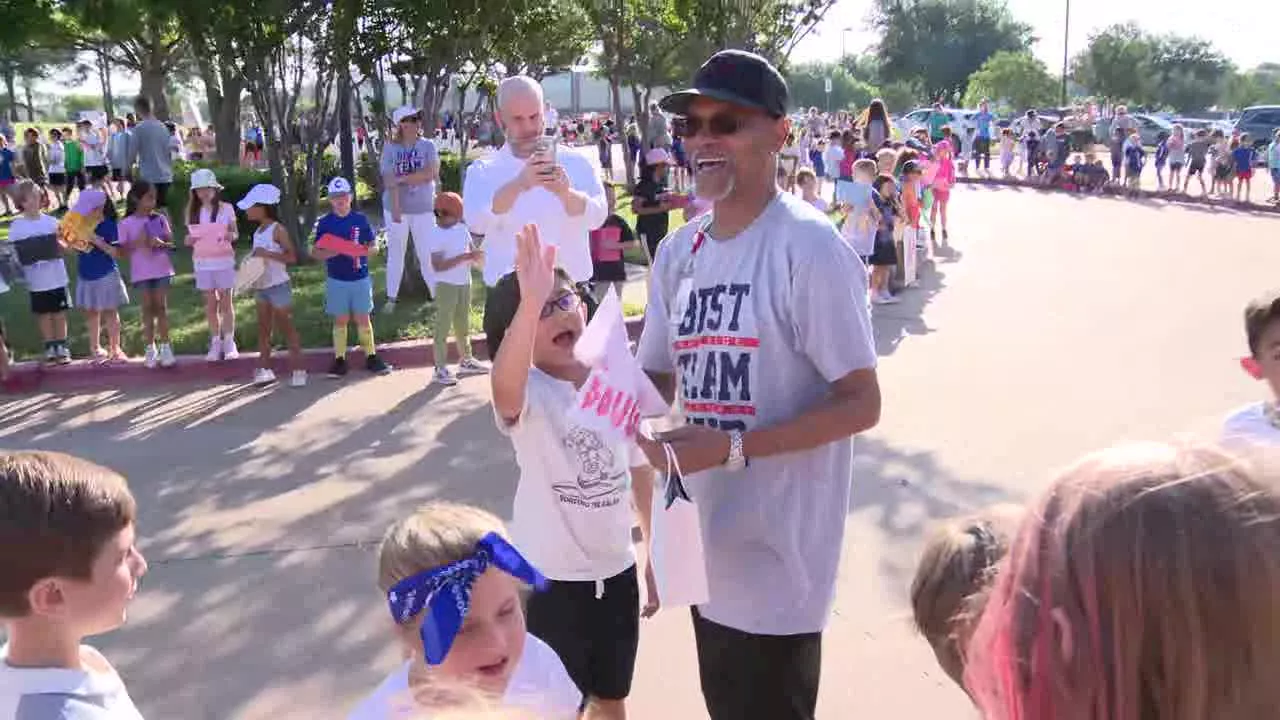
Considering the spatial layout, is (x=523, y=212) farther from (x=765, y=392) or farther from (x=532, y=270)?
(x=765, y=392)

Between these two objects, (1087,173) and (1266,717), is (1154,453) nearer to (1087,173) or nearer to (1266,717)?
(1266,717)

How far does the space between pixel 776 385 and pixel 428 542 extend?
814 millimetres

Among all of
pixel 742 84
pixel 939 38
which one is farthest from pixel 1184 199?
pixel 939 38

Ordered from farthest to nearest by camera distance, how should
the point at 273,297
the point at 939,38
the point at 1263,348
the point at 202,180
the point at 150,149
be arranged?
1. the point at 939,38
2. the point at 150,149
3. the point at 202,180
4. the point at 273,297
5. the point at 1263,348

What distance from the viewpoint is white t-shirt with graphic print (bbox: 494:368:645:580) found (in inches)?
111

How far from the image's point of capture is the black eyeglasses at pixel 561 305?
278 cm

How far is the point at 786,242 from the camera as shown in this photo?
2.34 m

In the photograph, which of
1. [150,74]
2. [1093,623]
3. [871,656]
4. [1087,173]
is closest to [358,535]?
[871,656]

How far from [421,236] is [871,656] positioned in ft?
24.0

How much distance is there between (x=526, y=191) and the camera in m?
5.16

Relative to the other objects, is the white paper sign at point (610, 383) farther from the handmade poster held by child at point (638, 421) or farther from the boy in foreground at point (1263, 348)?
the boy in foreground at point (1263, 348)

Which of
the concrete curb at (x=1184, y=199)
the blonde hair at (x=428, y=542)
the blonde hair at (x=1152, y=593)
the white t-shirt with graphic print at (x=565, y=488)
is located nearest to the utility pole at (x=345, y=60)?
the white t-shirt with graphic print at (x=565, y=488)

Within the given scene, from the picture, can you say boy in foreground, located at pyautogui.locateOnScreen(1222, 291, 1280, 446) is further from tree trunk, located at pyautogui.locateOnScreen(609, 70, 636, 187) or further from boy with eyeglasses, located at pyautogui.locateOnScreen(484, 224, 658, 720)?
tree trunk, located at pyautogui.locateOnScreen(609, 70, 636, 187)

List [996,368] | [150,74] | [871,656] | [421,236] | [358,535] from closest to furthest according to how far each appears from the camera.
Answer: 1. [871,656]
2. [358,535]
3. [996,368]
4. [421,236]
5. [150,74]
